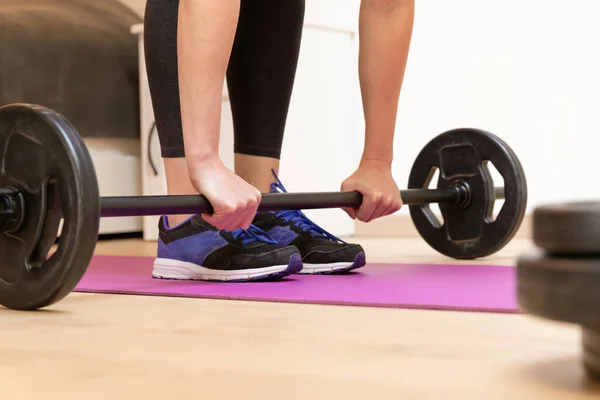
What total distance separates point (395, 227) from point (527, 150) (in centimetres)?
50

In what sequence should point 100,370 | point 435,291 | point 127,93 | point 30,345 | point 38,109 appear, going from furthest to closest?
point 127,93 < point 435,291 < point 38,109 < point 30,345 < point 100,370

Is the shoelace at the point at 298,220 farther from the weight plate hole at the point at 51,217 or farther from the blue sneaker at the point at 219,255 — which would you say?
the weight plate hole at the point at 51,217

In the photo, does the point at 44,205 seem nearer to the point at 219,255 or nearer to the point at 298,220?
the point at 219,255

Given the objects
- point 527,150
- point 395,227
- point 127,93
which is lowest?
point 395,227

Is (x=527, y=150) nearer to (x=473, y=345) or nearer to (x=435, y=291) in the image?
(x=435, y=291)

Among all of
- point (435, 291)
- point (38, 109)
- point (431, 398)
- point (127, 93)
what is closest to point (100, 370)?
point (431, 398)

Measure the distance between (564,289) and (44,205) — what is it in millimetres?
644

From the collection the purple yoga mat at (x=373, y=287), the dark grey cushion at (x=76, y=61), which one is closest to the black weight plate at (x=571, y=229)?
the purple yoga mat at (x=373, y=287)

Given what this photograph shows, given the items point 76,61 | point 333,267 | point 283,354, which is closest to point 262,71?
point 333,267

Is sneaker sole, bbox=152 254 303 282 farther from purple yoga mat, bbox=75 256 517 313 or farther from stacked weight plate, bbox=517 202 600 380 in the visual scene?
stacked weight plate, bbox=517 202 600 380

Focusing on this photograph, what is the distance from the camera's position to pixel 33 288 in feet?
3.03

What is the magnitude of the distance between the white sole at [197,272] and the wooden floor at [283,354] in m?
0.24

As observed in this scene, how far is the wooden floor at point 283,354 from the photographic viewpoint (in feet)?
1.73

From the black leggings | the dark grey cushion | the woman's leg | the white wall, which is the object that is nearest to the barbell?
the woman's leg
